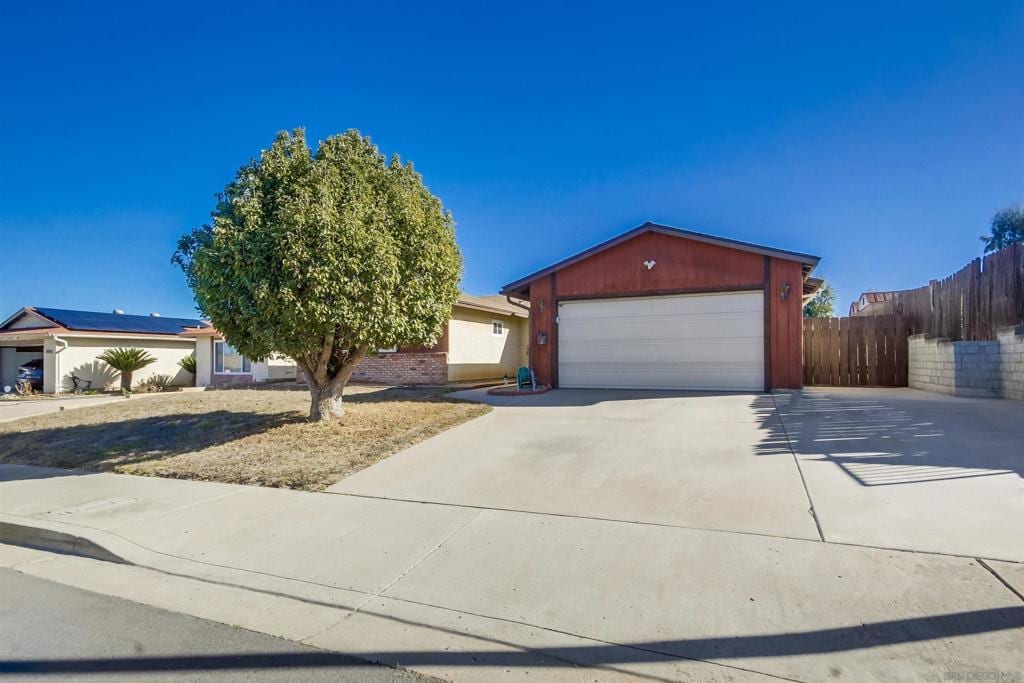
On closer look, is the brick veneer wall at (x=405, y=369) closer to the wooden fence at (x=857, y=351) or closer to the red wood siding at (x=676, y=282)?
the red wood siding at (x=676, y=282)

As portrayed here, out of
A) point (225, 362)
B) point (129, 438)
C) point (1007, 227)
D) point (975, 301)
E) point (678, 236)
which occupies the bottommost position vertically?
point (129, 438)

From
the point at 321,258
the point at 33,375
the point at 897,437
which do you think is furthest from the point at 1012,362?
the point at 33,375

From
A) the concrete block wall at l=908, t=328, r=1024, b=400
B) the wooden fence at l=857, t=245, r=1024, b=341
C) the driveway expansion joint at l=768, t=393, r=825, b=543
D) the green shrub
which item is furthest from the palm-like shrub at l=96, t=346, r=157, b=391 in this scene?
the wooden fence at l=857, t=245, r=1024, b=341

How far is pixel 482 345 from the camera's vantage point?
1811 cm

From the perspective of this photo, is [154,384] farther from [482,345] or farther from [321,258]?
[321,258]

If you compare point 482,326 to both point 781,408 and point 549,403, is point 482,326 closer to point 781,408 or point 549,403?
point 549,403

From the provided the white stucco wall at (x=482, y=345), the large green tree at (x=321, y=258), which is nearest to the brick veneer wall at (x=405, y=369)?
the white stucco wall at (x=482, y=345)

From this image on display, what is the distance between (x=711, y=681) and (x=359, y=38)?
1258 cm

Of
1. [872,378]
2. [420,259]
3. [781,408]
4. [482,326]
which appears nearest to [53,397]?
[482,326]

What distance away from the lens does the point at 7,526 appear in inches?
184

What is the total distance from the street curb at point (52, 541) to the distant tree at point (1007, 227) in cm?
3381

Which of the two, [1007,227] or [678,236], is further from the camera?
[1007,227]

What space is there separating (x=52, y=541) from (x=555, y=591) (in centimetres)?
463

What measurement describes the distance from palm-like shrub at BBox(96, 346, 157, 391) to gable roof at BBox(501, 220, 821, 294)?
15.8 m
